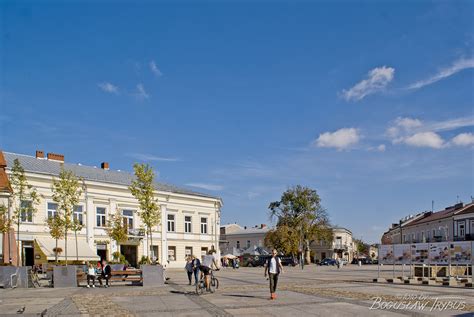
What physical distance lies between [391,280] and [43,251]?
2654cm

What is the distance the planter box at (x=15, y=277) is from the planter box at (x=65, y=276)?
137 centimetres

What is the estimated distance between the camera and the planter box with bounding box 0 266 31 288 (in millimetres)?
25734

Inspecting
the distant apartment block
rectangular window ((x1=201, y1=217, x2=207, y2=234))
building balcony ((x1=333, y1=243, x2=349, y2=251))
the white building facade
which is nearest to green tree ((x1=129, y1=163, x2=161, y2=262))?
the white building facade

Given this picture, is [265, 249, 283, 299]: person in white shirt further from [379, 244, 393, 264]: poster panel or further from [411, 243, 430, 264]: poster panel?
[379, 244, 393, 264]: poster panel

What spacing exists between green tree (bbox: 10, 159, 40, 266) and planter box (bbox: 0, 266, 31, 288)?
8.89 m

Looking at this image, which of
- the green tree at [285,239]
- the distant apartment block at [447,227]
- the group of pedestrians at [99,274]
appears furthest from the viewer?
the distant apartment block at [447,227]

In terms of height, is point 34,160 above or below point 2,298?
above

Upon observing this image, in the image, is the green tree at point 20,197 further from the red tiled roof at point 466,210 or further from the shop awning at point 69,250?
the red tiled roof at point 466,210

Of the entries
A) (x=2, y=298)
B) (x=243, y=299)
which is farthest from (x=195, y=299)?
(x=2, y=298)

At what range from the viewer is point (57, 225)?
38156 millimetres

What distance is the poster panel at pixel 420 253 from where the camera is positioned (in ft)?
89.3

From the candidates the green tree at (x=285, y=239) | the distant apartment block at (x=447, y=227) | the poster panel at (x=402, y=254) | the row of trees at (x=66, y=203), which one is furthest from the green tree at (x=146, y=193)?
the distant apartment block at (x=447, y=227)

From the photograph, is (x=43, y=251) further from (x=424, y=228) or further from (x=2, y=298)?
(x=424, y=228)

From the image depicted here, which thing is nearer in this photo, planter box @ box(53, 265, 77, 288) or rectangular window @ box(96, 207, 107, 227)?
planter box @ box(53, 265, 77, 288)
